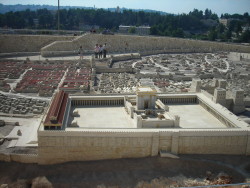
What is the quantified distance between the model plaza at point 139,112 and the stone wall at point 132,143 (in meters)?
1.13

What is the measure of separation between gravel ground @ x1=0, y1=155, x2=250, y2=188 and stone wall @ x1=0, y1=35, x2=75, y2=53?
60936 millimetres

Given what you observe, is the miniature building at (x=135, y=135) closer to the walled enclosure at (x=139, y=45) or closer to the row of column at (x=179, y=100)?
the row of column at (x=179, y=100)

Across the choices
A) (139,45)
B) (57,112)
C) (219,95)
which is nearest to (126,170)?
(57,112)

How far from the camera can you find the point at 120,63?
74438 mm

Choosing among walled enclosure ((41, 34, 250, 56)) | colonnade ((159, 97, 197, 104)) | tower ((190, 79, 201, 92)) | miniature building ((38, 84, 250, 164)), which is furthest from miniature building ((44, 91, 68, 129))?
walled enclosure ((41, 34, 250, 56))

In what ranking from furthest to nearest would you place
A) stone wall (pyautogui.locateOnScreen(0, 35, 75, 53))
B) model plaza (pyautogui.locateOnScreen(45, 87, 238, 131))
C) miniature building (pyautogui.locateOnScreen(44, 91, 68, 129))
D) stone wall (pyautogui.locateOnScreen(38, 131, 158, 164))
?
stone wall (pyautogui.locateOnScreen(0, 35, 75, 53)) → model plaza (pyautogui.locateOnScreen(45, 87, 238, 131)) → stone wall (pyautogui.locateOnScreen(38, 131, 158, 164)) → miniature building (pyautogui.locateOnScreen(44, 91, 68, 129))

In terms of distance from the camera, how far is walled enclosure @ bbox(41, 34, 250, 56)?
82.7 m

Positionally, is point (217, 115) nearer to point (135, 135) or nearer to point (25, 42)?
point (135, 135)

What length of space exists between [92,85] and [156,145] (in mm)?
29495

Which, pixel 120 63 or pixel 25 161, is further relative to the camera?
pixel 120 63

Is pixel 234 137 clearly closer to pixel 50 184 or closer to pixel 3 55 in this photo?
pixel 50 184

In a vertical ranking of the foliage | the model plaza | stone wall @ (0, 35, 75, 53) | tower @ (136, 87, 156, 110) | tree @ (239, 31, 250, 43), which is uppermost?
the foliage

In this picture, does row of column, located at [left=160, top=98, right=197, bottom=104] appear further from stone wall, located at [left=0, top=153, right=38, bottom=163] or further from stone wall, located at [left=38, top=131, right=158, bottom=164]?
stone wall, located at [left=0, top=153, right=38, bottom=163]

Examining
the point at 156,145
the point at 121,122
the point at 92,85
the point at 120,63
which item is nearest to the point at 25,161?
the point at 121,122
